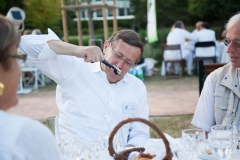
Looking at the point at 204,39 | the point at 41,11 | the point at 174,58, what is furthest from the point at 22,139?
the point at 41,11

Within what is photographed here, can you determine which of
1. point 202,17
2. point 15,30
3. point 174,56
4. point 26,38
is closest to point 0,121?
point 15,30

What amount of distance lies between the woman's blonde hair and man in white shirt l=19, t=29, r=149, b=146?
131 centimetres

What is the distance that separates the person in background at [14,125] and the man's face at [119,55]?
141 centimetres

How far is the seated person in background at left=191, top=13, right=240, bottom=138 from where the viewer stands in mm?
2619

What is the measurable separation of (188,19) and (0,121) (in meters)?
26.2

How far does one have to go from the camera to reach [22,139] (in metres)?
1.08

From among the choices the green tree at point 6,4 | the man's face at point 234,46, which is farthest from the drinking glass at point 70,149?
the green tree at point 6,4

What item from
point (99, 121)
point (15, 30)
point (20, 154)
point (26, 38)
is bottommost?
point (99, 121)

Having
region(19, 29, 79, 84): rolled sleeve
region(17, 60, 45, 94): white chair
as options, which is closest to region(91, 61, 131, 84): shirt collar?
region(19, 29, 79, 84): rolled sleeve

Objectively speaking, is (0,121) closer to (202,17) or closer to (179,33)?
(179,33)

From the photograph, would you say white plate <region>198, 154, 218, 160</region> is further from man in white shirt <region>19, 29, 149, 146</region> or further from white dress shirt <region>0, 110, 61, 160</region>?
white dress shirt <region>0, 110, 61, 160</region>

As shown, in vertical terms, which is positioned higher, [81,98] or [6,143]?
[6,143]

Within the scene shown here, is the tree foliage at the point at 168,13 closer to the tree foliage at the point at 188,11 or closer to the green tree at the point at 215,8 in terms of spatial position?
the tree foliage at the point at 188,11

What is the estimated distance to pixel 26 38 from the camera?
247cm
